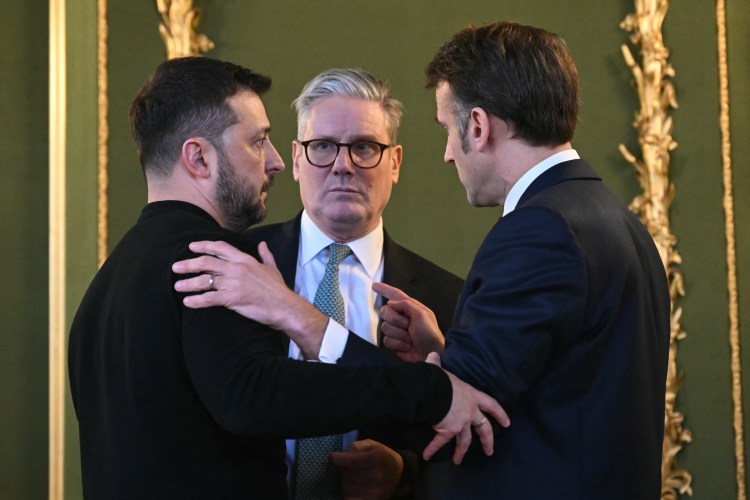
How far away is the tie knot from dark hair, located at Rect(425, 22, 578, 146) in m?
0.78

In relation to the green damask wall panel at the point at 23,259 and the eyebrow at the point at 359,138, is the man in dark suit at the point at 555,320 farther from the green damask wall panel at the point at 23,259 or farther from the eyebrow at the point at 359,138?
the green damask wall panel at the point at 23,259

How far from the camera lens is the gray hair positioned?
9.97 feet

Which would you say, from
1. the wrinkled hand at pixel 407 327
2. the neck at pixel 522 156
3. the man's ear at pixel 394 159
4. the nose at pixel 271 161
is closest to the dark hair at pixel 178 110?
the nose at pixel 271 161

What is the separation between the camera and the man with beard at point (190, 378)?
74.3 inches

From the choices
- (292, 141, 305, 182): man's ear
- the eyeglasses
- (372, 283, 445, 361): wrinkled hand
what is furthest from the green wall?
(372, 283, 445, 361): wrinkled hand

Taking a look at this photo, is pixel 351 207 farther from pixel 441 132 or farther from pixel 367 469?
pixel 441 132

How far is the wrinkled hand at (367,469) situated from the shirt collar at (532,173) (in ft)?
2.47

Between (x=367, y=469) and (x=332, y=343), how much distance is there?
465mm

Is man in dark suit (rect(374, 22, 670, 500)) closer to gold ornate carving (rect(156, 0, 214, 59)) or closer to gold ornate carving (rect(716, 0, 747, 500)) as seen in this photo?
gold ornate carving (rect(716, 0, 747, 500))

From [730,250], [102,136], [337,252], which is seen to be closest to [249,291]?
[337,252]

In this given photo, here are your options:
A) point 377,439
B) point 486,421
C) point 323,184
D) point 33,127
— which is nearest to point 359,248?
point 323,184

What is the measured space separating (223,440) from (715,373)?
2.25m

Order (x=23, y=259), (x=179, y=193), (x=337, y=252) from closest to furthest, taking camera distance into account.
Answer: (x=179, y=193) → (x=337, y=252) → (x=23, y=259)

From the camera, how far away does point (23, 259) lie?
11.6 ft
